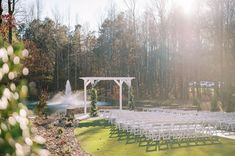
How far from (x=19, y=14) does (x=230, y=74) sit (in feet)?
68.1

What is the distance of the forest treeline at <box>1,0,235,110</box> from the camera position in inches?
1489

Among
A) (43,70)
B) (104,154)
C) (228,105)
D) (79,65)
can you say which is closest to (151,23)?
(79,65)

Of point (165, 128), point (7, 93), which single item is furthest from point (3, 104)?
point (165, 128)

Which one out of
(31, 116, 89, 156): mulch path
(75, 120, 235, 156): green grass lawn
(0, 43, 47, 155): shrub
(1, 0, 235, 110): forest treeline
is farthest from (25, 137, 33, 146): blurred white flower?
(1, 0, 235, 110): forest treeline

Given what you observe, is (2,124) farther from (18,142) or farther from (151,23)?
(151,23)

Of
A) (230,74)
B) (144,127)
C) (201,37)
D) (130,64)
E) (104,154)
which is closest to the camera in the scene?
(104,154)

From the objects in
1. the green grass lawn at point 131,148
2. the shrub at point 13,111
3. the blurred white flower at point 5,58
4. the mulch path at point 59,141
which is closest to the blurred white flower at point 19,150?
the shrub at point 13,111

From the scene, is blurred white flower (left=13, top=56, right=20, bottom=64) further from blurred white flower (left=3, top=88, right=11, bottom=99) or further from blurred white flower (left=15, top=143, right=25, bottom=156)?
blurred white flower (left=15, top=143, right=25, bottom=156)

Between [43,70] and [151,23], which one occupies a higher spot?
[151,23]

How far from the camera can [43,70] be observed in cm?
4081

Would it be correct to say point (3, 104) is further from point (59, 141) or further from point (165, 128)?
point (165, 128)

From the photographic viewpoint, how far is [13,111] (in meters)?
0.96

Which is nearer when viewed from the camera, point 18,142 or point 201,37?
point 18,142

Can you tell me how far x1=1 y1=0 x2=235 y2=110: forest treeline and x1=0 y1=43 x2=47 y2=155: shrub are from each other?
1399 inches
